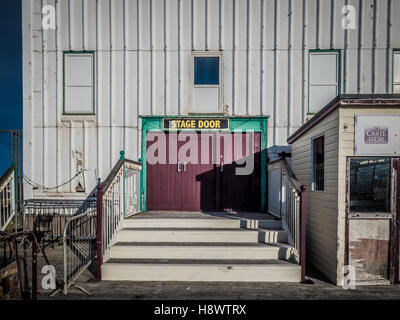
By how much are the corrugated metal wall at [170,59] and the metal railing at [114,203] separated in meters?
1.41

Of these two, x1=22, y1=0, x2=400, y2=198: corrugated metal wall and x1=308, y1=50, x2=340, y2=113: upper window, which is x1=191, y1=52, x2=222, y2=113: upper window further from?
x1=308, y1=50, x2=340, y2=113: upper window

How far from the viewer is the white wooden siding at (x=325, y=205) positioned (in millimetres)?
4535

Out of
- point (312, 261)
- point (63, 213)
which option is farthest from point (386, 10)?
point (63, 213)

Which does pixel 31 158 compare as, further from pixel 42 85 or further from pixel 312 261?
pixel 312 261

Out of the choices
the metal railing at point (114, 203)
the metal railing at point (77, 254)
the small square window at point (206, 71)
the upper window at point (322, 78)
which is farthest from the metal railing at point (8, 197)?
the upper window at point (322, 78)

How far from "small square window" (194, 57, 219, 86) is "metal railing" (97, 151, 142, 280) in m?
3.41

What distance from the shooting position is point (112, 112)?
7.55 metres

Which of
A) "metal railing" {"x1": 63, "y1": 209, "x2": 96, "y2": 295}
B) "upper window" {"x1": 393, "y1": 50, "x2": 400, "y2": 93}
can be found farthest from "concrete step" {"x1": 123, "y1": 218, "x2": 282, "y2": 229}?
"upper window" {"x1": 393, "y1": 50, "x2": 400, "y2": 93}

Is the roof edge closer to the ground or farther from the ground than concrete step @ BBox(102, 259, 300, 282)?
farther from the ground

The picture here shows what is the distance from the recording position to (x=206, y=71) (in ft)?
24.9

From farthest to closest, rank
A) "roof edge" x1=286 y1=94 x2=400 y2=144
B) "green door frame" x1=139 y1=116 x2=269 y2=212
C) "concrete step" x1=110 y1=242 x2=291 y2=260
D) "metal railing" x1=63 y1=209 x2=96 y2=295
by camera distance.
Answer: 1. "green door frame" x1=139 y1=116 x2=269 y2=212
2. "concrete step" x1=110 y1=242 x2=291 y2=260
3. "roof edge" x1=286 y1=94 x2=400 y2=144
4. "metal railing" x1=63 y1=209 x2=96 y2=295

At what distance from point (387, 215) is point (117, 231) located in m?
5.60

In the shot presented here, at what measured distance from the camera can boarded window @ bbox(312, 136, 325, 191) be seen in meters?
5.18

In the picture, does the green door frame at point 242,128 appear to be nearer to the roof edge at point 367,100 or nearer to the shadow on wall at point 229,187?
the shadow on wall at point 229,187
